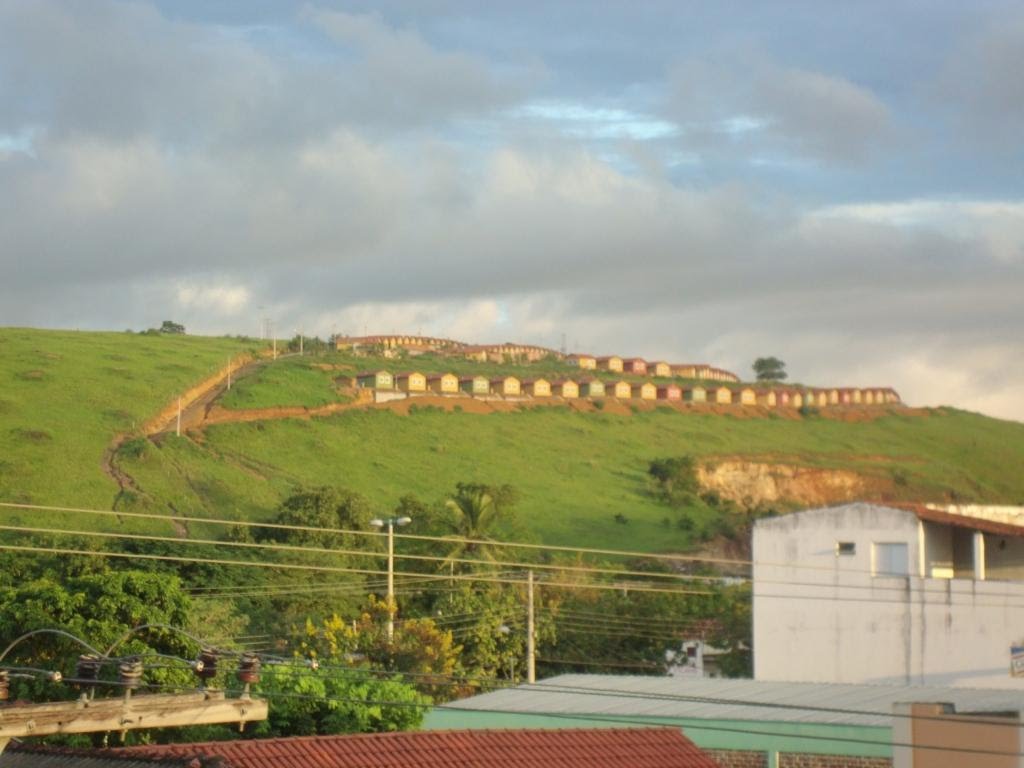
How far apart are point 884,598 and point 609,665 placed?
17976 mm

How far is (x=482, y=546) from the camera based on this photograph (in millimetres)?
67312

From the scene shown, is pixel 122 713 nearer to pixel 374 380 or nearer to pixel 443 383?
pixel 374 380

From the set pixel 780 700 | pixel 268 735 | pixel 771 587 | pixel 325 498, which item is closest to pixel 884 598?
pixel 771 587

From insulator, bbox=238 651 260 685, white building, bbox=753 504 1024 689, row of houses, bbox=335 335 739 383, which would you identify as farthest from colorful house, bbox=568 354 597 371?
insulator, bbox=238 651 260 685

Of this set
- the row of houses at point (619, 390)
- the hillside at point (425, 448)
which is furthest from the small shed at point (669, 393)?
the hillside at point (425, 448)

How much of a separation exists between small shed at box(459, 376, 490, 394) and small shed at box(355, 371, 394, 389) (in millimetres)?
8035

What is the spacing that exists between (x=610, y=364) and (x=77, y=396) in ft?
237

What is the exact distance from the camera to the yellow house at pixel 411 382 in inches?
5192

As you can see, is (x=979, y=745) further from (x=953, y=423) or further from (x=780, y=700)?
(x=953, y=423)

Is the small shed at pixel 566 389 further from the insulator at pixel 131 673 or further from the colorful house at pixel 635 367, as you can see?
the insulator at pixel 131 673

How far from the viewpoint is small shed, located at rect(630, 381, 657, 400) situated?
15175cm

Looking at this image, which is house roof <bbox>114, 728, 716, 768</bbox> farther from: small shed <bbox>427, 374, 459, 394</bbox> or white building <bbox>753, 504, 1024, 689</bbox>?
small shed <bbox>427, 374, 459, 394</bbox>

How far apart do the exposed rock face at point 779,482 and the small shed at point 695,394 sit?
22.2 meters

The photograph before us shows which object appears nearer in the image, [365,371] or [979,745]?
[979,745]
